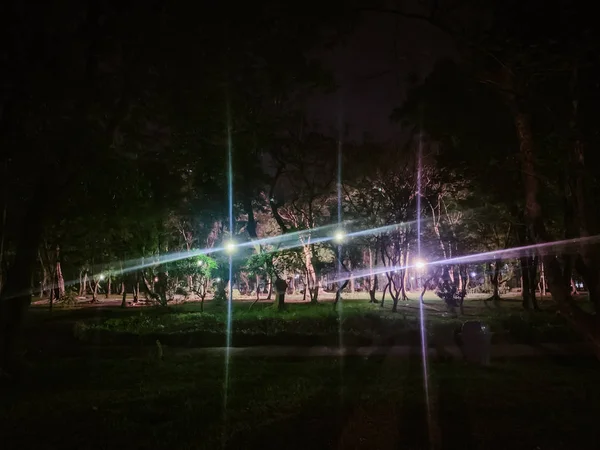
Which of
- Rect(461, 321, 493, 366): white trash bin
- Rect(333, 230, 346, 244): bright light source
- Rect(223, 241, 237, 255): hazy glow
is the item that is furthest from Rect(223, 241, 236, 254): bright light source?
Rect(461, 321, 493, 366): white trash bin

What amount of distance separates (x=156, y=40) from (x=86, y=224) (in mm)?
6703

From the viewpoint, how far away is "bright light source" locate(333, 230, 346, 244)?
23.0 meters

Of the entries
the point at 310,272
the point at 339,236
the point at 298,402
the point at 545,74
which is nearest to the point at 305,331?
the point at 298,402

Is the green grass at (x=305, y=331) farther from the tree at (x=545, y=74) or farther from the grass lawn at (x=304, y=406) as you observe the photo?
the tree at (x=545, y=74)

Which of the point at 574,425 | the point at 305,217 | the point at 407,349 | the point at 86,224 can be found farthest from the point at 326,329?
the point at 305,217

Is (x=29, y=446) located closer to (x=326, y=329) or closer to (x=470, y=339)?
(x=470, y=339)

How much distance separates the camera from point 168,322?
59.8 ft

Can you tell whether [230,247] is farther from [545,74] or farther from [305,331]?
[545,74]

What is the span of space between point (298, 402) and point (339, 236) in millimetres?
15739

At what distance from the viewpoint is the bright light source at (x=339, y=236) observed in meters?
23.0

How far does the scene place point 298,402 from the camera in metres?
7.37

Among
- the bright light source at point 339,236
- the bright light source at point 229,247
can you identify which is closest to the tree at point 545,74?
the bright light source at point 339,236

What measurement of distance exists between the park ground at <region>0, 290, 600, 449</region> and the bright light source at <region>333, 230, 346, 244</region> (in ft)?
36.3

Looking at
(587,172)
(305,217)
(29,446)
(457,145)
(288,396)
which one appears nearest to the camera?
(29,446)
